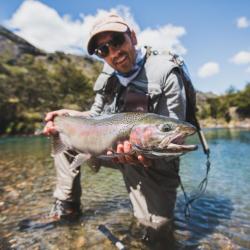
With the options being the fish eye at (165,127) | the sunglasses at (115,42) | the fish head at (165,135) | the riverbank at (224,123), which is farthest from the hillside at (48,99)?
the fish eye at (165,127)

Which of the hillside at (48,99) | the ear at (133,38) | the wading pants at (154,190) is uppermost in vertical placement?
the hillside at (48,99)

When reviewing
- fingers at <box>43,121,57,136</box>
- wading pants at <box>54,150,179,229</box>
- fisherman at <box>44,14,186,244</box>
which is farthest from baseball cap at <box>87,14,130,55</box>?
wading pants at <box>54,150,179,229</box>

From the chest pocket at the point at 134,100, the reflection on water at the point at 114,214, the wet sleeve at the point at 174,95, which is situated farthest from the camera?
the reflection on water at the point at 114,214

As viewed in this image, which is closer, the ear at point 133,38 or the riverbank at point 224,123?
the ear at point 133,38

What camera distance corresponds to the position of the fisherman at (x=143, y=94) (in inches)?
165

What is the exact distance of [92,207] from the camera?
6.27 m

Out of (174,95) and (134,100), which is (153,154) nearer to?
(174,95)

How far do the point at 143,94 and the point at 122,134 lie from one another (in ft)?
3.05

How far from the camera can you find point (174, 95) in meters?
4.14

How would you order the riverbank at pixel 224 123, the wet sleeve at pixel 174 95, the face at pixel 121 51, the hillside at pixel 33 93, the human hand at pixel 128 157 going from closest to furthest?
the human hand at pixel 128 157
the wet sleeve at pixel 174 95
the face at pixel 121 51
the hillside at pixel 33 93
the riverbank at pixel 224 123

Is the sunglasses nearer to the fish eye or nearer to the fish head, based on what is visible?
the fish head

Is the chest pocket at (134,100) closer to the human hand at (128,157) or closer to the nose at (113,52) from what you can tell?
the nose at (113,52)

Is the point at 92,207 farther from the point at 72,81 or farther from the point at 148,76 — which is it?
the point at 72,81

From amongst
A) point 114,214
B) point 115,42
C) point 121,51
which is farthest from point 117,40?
point 114,214
